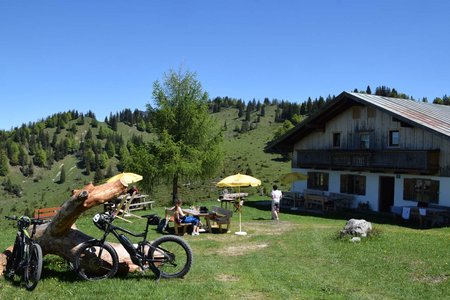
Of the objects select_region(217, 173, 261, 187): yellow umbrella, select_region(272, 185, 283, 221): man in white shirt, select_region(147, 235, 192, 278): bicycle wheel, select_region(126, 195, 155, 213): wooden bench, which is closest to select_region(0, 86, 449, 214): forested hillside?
select_region(126, 195, 155, 213): wooden bench

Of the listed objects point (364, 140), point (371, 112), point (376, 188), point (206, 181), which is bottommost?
point (206, 181)

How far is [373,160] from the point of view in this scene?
2739 centimetres

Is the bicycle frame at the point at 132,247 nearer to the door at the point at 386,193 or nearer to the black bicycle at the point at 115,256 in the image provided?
the black bicycle at the point at 115,256

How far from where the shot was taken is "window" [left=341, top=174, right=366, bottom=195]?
29462mm

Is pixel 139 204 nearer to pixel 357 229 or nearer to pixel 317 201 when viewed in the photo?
pixel 317 201

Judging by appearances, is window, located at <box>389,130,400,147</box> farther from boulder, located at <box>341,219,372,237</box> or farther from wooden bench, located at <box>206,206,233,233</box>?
wooden bench, located at <box>206,206,233,233</box>

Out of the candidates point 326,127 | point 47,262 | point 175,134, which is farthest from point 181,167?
point 47,262

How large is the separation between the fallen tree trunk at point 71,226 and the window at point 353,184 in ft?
72.3

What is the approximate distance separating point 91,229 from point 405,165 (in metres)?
16.6

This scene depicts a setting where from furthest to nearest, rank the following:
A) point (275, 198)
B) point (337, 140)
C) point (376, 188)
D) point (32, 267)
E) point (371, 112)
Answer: point (337, 140)
point (371, 112)
point (376, 188)
point (275, 198)
point (32, 267)

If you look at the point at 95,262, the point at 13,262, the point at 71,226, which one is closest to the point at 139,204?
the point at 71,226

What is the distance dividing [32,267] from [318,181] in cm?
2609

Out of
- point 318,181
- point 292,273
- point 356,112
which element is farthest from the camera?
point 318,181

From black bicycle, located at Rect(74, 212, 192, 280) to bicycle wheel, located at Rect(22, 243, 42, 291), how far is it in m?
0.79
